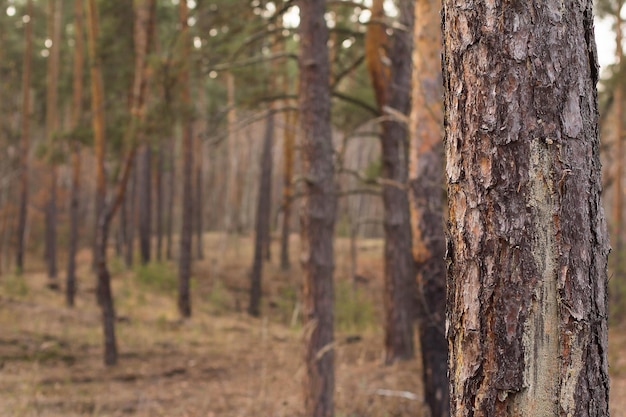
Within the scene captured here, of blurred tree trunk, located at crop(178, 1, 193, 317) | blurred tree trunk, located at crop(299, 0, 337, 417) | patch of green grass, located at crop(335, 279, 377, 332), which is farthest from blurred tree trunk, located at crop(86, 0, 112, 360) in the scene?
patch of green grass, located at crop(335, 279, 377, 332)

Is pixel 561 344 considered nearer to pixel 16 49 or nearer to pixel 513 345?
pixel 513 345

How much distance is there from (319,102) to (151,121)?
479cm

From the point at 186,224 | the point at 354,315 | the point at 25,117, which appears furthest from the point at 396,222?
the point at 25,117

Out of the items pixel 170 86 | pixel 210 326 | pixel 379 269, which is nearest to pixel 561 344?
pixel 170 86

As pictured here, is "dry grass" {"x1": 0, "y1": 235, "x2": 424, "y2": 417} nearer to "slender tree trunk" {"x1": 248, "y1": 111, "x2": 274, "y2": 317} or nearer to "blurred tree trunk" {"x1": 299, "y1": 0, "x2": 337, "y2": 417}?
"slender tree trunk" {"x1": 248, "y1": 111, "x2": 274, "y2": 317}

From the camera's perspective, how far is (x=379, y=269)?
90.3 ft

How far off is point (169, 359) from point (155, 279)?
352 inches

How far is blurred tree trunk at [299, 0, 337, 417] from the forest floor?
0.93ft

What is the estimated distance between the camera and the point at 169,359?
12.5 meters

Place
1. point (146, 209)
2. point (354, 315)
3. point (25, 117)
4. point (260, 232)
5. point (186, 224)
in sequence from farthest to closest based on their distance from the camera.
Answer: point (146, 209), point (25, 117), point (260, 232), point (186, 224), point (354, 315)

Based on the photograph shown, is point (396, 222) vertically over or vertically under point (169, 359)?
over

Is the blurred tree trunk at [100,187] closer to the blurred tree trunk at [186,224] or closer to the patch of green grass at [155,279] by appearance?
the blurred tree trunk at [186,224]

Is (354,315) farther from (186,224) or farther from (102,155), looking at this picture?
(102,155)

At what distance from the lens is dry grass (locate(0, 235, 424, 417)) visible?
8427mm
